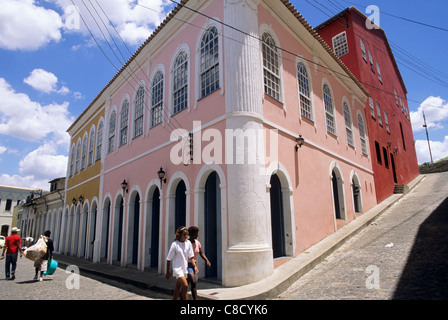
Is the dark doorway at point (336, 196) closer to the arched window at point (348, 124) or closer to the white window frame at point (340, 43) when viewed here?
the arched window at point (348, 124)

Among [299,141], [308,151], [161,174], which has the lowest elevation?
[161,174]

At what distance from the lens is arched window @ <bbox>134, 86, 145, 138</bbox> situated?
1189 centimetres

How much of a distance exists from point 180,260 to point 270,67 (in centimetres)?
632

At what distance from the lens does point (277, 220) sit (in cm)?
838

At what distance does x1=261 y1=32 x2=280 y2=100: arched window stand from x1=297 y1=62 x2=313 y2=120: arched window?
155 centimetres

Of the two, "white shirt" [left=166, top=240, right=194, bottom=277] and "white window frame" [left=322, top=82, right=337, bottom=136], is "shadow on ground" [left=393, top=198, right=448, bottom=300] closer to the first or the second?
"white shirt" [left=166, top=240, right=194, bottom=277]

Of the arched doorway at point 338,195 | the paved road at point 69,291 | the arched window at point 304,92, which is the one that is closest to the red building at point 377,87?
the arched doorway at point 338,195

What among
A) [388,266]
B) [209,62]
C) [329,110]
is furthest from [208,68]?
[388,266]

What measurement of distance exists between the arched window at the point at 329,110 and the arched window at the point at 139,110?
7590 mm

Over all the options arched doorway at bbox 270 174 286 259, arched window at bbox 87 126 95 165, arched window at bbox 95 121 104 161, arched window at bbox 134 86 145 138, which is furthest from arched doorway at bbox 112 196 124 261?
arched doorway at bbox 270 174 286 259

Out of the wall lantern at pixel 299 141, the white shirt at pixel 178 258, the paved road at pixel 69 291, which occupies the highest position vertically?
the wall lantern at pixel 299 141

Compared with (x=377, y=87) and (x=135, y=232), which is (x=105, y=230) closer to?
(x=135, y=232)

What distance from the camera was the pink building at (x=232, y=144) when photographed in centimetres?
692
